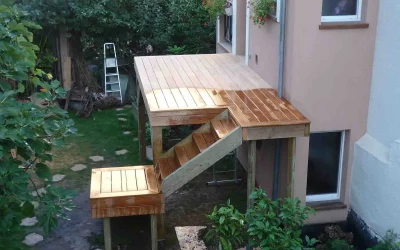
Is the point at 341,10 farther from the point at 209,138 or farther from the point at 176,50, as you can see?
the point at 176,50

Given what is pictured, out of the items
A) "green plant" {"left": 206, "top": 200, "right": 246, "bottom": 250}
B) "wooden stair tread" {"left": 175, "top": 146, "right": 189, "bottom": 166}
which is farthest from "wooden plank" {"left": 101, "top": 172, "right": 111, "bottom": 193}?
"green plant" {"left": 206, "top": 200, "right": 246, "bottom": 250}

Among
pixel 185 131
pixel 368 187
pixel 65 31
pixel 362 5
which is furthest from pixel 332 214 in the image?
pixel 65 31

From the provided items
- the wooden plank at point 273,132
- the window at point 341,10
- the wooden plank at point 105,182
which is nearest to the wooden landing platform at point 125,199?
the wooden plank at point 105,182

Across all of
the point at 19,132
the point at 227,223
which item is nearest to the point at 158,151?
the point at 227,223

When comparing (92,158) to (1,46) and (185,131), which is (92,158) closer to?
(185,131)

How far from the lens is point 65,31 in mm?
12391

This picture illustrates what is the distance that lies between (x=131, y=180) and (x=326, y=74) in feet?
8.77

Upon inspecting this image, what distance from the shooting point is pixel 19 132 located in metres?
3.47

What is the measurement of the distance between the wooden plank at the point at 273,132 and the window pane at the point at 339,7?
4.70 feet

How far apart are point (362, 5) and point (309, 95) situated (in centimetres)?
119

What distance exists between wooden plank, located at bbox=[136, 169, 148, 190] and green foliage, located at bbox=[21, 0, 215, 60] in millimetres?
6262

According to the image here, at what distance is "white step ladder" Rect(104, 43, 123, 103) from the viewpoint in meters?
12.7

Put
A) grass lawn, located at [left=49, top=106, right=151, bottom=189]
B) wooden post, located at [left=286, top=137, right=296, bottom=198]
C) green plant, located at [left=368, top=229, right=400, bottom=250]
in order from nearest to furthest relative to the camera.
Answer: green plant, located at [left=368, top=229, right=400, bottom=250] < wooden post, located at [left=286, top=137, right=296, bottom=198] < grass lawn, located at [left=49, top=106, right=151, bottom=189]

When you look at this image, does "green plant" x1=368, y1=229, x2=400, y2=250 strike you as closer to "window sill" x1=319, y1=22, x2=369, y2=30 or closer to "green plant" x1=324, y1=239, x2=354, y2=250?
"green plant" x1=324, y1=239, x2=354, y2=250
